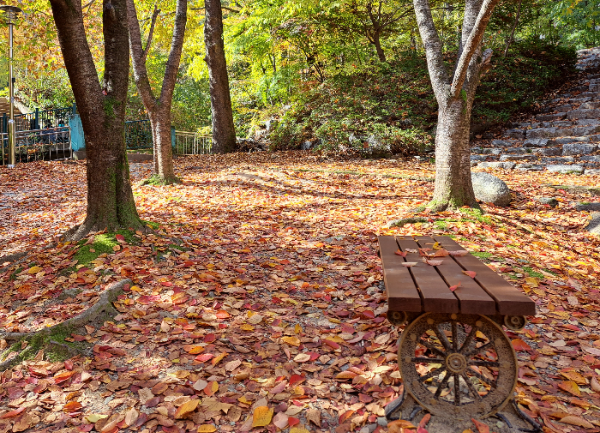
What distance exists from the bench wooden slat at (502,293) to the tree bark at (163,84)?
7165 mm

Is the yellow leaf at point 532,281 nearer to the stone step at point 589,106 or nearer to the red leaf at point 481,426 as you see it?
the red leaf at point 481,426

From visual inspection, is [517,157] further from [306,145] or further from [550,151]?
[306,145]

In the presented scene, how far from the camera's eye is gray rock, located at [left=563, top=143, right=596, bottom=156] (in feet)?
35.3

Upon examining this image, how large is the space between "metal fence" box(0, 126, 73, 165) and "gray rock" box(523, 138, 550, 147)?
13.7 m

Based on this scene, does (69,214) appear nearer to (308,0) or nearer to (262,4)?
(308,0)

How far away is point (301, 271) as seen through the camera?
4656mm

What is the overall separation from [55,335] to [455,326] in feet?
8.96

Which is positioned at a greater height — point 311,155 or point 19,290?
point 311,155

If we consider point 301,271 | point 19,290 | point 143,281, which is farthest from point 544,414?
point 19,290

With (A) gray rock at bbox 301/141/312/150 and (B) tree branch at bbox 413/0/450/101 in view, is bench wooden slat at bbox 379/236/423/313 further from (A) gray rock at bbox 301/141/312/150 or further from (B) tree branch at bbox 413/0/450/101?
(A) gray rock at bbox 301/141/312/150

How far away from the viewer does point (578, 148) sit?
10953 millimetres

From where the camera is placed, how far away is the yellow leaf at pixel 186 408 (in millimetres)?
2463

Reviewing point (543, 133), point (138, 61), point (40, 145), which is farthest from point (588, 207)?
point (40, 145)

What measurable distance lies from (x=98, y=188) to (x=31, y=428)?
9.81 feet
